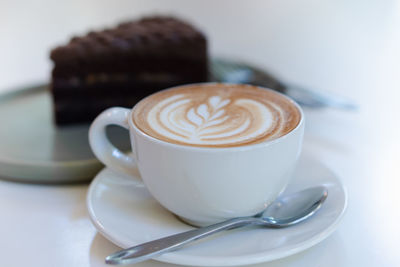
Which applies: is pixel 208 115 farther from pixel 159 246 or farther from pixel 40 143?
pixel 40 143

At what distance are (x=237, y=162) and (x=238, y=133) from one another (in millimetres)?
66

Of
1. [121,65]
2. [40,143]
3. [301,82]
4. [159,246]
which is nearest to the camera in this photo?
[159,246]

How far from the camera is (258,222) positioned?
631 millimetres

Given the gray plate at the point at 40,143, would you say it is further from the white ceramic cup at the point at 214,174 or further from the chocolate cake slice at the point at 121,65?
the white ceramic cup at the point at 214,174

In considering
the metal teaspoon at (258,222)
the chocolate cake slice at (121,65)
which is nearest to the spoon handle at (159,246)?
the metal teaspoon at (258,222)

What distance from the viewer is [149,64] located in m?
1.18

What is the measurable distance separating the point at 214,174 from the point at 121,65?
644 mm

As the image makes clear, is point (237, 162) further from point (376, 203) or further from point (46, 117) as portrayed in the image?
point (46, 117)

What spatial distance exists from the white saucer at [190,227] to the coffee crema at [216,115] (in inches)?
5.0

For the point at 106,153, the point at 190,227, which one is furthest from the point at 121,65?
the point at 190,227

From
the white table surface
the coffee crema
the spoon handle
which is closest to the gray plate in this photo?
the white table surface

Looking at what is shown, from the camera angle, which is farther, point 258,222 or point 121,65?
point 121,65

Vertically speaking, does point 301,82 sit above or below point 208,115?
below

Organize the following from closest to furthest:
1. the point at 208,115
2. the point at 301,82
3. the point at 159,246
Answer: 1. the point at 159,246
2. the point at 208,115
3. the point at 301,82
